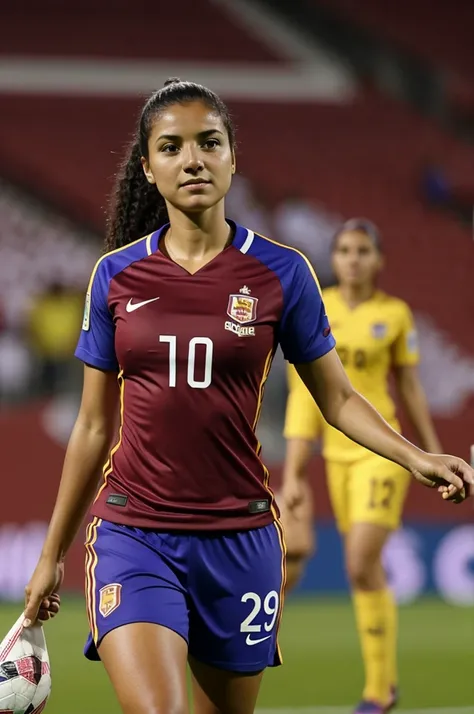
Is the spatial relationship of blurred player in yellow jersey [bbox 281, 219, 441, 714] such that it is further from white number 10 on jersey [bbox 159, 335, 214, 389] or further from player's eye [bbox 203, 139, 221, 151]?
player's eye [bbox 203, 139, 221, 151]

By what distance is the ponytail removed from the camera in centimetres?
411

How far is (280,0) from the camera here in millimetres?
18156

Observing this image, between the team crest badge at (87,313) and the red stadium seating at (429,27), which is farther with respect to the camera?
the red stadium seating at (429,27)

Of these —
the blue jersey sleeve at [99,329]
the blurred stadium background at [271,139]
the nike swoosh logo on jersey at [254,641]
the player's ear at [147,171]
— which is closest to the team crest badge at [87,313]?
the blue jersey sleeve at [99,329]

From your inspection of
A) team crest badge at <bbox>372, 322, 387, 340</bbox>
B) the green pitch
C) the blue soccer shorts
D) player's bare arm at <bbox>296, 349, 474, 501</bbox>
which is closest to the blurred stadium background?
the green pitch

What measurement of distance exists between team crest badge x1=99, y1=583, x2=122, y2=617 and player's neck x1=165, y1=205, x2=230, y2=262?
892 mm

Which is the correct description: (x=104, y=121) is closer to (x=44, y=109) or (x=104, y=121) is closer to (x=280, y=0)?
(x=44, y=109)

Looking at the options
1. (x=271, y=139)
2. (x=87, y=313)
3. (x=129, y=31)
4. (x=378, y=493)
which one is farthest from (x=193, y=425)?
(x=129, y=31)

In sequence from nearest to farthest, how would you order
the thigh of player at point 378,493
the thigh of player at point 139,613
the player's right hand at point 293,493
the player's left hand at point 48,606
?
the thigh of player at point 139,613
the player's left hand at point 48,606
the player's right hand at point 293,493
the thigh of player at point 378,493

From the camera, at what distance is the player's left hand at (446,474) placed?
11.4 ft

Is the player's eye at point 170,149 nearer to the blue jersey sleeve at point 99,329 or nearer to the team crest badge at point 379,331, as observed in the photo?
the blue jersey sleeve at point 99,329

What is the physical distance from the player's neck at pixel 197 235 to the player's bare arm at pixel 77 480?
391 millimetres

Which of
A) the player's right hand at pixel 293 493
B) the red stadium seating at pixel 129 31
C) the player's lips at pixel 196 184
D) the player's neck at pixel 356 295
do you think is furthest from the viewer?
the red stadium seating at pixel 129 31

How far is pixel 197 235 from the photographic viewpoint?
3727 mm
